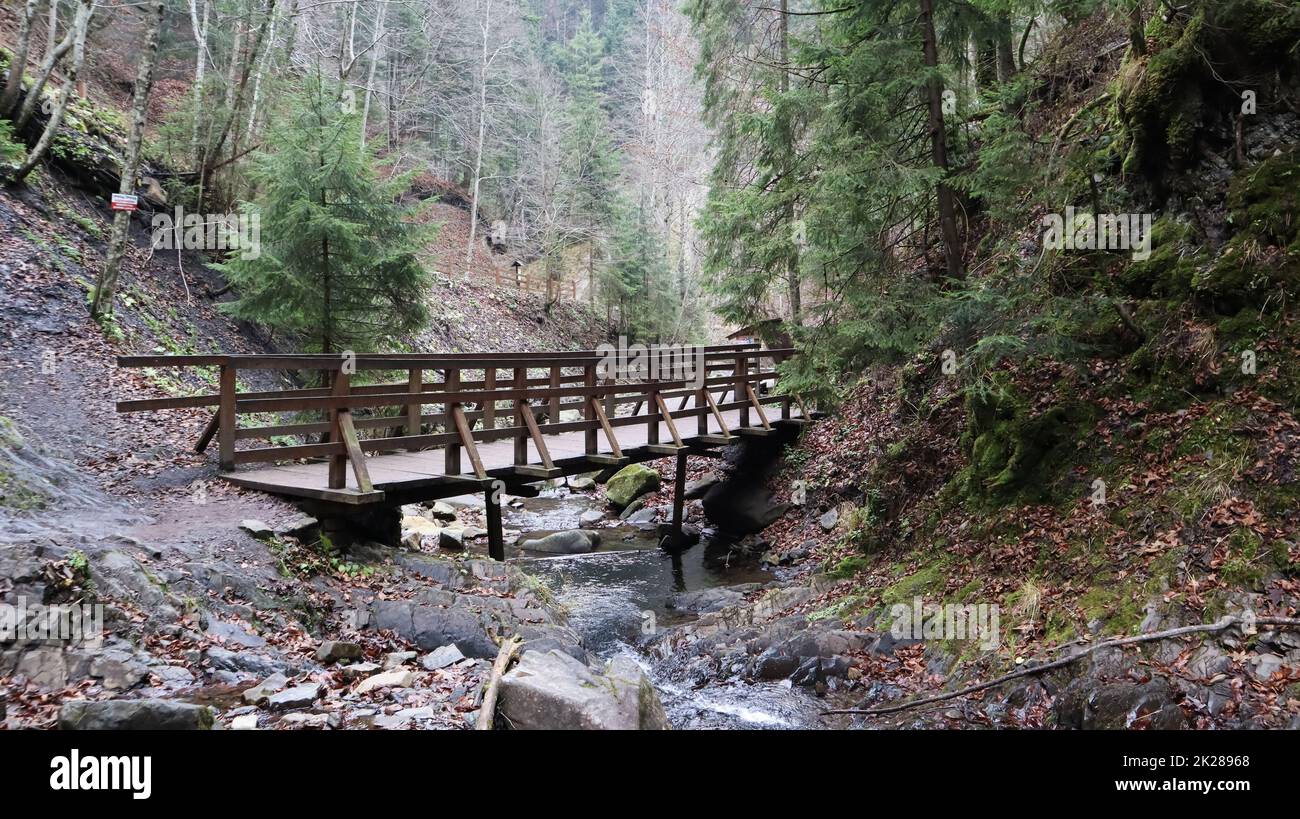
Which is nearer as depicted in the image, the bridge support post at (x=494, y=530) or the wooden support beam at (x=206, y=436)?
the wooden support beam at (x=206, y=436)

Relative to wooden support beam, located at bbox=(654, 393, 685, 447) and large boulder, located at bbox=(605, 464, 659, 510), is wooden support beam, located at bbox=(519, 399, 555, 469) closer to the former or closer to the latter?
wooden support beam, located at bbox=(654, 393, 685, 447)

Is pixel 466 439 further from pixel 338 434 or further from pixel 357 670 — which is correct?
pixel 357 670

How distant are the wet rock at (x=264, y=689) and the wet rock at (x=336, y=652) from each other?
0.70 m

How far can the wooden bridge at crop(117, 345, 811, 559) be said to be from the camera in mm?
8422

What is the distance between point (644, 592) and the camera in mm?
11945

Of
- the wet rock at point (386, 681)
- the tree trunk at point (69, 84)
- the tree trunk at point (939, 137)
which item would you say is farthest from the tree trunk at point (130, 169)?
the tree trunk at point (939, 137)

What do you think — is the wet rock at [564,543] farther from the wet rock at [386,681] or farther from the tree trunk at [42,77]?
the tree trunk at [42,77]

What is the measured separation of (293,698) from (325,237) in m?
8.29

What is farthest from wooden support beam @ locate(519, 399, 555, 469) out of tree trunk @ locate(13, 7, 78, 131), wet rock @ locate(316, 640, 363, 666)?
tree trunk @ locate(13, 7, 78, 131)

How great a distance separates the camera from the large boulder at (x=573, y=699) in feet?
14.4

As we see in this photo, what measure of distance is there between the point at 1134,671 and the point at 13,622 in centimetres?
741

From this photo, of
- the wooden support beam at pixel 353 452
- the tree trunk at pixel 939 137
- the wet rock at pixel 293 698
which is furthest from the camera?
the tree trunk at pixel 939 137

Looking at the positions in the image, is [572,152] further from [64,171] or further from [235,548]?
[235,548]

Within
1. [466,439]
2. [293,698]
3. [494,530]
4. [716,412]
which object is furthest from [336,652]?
[716,412]
